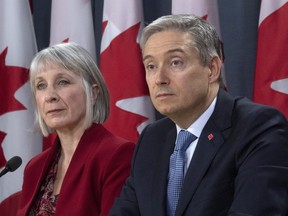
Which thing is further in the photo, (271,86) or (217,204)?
(271,86)

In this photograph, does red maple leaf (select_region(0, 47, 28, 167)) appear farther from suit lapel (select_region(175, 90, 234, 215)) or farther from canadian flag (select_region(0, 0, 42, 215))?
suit lapel (select_region(175, 90, 234, 215))

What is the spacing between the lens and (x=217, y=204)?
187cm

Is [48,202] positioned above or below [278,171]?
below

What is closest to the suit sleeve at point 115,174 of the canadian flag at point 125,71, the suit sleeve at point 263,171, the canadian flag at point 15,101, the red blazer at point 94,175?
the red blazer at point 94,175

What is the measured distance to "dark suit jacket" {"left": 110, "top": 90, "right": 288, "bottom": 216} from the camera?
1753 mm

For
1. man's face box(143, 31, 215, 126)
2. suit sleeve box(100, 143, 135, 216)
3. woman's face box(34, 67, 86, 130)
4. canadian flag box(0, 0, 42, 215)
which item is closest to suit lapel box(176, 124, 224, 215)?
man's face box(143, 31, 215, 126)

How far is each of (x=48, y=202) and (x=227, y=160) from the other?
0.96m

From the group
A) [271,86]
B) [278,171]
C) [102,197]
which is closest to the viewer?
[278,171]

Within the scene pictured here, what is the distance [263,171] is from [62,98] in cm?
110

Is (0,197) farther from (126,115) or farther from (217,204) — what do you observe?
(217,204)

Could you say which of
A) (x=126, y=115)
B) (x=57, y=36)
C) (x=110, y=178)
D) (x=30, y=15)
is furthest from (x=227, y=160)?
(x=30, y=15)

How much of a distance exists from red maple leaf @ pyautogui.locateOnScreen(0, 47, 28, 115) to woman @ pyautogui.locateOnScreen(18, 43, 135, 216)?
0.78m

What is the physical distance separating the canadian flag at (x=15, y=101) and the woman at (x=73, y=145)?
717mm

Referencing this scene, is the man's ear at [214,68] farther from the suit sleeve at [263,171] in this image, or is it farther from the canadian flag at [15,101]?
the canadian flag at [15,101]
